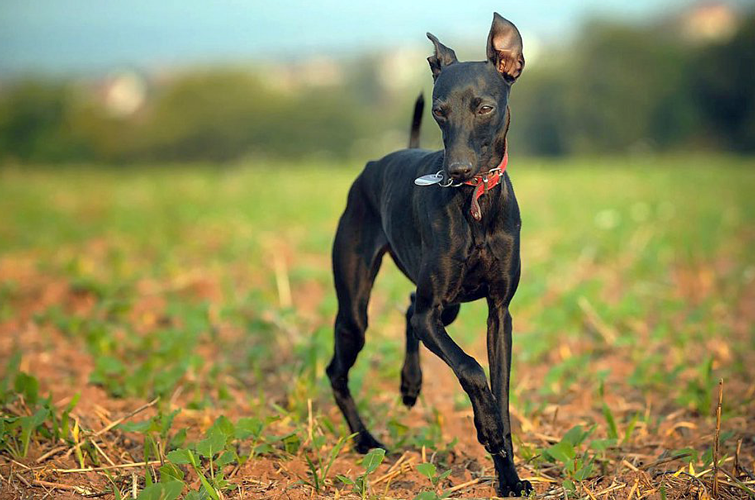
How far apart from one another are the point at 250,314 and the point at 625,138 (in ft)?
100

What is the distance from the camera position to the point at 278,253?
37.4 ft

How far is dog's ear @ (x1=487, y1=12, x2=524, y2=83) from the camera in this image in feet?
12.9

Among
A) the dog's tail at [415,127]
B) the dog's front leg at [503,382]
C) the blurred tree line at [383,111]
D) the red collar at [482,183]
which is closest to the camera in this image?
the red collar at [482,183]

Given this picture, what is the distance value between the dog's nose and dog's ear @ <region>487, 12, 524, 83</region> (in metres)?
0.57

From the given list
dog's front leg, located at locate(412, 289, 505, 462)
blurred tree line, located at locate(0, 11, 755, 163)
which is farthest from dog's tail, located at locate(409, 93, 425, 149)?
blurred tree line, located at locate(0, 11, 755, 163)

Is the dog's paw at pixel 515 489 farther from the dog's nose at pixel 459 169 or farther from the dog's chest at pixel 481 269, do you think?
the dog's nose at pixel 459 169

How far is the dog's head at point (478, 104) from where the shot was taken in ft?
12.2

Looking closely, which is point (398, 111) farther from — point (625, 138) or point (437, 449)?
point (437, 449)

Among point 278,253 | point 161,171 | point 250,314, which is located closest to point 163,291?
point 250,314

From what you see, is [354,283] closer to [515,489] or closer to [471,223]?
[471,223]

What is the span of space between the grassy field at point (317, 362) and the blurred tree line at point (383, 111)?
8.43m

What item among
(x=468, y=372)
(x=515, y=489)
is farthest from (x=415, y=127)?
(x=515, y=489)

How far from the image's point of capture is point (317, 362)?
6.22 m

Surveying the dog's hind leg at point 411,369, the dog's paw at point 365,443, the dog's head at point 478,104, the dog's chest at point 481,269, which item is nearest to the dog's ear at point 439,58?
the dog's head at point 478,104
